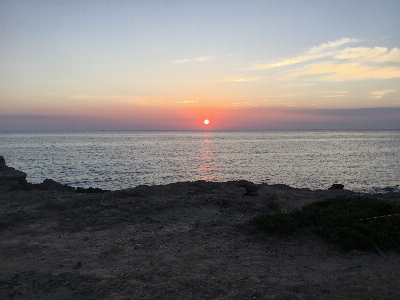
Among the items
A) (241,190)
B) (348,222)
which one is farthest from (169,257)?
(241,190)

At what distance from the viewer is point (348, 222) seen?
9.61 m

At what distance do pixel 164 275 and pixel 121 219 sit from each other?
475 cm

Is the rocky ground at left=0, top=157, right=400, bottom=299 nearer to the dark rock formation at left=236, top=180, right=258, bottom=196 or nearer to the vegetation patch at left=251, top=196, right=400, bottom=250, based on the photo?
the vegetation patch at left=251, top=196, right=400, bottom=250

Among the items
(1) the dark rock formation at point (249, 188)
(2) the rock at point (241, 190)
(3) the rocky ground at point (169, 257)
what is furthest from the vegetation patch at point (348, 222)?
(2) the rock at point (241, 190)

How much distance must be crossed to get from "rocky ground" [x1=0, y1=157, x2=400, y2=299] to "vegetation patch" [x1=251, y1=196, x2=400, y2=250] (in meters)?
0.33

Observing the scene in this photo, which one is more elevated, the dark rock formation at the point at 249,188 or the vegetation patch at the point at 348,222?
the vegetation patch at the point at 348,222

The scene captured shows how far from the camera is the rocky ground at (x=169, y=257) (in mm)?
6551

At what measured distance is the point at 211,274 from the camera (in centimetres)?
725

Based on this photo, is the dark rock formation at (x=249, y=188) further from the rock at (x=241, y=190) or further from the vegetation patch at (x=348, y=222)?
the vegetation patch at (x=348, y=222)

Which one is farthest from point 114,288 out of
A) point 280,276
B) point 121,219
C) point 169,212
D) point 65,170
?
point 65,170

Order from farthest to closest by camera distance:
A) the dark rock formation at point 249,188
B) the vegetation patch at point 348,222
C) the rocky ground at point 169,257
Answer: the dark rock formation at point 249,188
the vegetation patch at point 348,222
the rocky ground at point 169,257

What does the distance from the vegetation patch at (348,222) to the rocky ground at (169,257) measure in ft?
1.08

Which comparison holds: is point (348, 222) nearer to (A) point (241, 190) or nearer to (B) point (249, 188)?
(A) point (241, 190)

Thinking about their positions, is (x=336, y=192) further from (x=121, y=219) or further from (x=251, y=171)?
(x=251, y=171)
